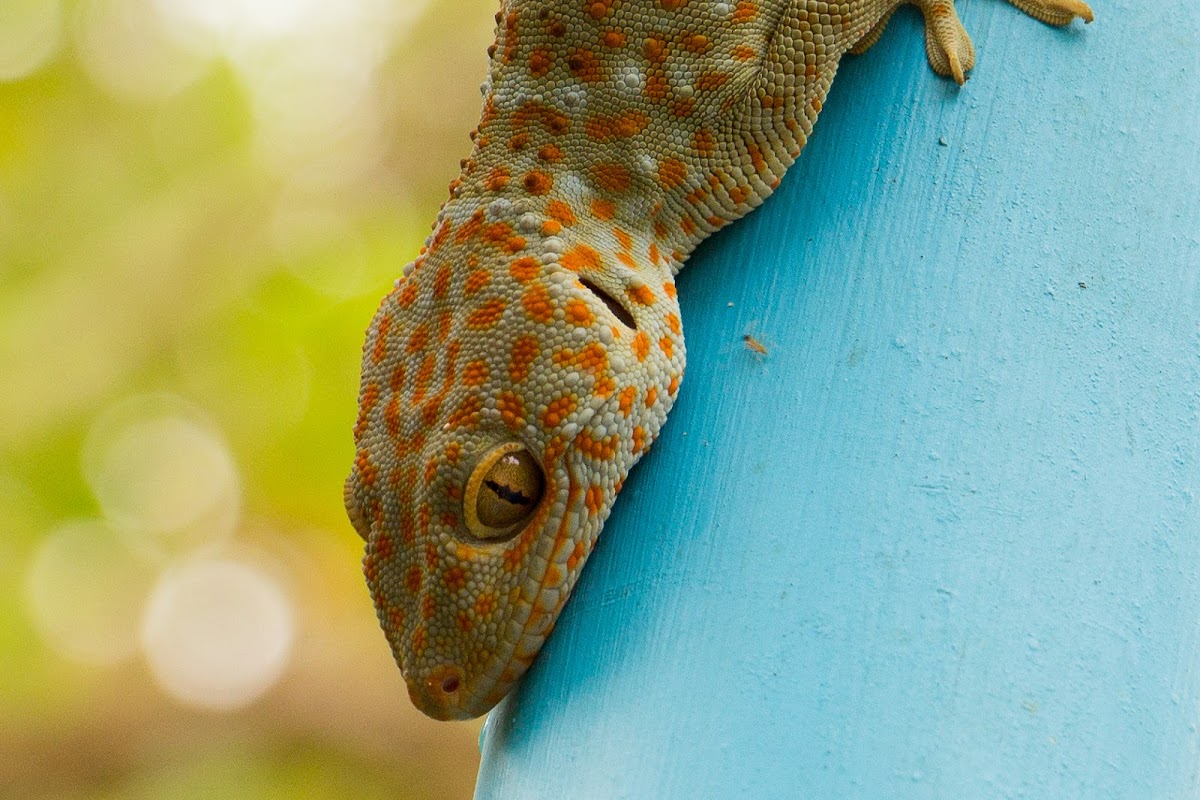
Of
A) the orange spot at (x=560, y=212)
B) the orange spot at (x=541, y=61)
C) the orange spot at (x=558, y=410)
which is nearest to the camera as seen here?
the orange spot at (x=558, y=410)

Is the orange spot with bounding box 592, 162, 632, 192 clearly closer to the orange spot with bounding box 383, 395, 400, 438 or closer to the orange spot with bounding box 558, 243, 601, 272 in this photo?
the orange spot with bounding box 558, 243, 601, 272

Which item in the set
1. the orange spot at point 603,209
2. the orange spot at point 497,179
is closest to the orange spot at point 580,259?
the orange spot at point 603,209

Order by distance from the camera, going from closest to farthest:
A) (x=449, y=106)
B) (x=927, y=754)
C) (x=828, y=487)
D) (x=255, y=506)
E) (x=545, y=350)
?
1. (x=927, y=754)
2. (x=828, y=487)
3. (x=545, y=350)
4. (x=449, y=106)
5. (x=255, y=506)

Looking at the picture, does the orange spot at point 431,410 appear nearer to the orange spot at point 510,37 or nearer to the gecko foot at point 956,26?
the orange spot at point 510,37

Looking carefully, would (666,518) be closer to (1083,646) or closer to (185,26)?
(1083,646)

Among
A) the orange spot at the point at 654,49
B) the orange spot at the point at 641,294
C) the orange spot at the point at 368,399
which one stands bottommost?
the orange spot at the point at 368,399

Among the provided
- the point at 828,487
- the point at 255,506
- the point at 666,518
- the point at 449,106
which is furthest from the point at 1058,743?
the point at 255,506
